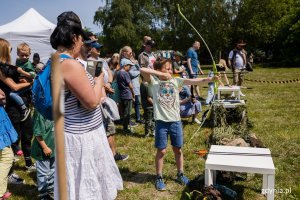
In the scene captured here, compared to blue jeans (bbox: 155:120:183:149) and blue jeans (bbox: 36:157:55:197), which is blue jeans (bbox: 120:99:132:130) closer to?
blue jeans (bbox: 155:120:183:149)

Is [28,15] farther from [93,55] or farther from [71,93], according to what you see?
[71,93]

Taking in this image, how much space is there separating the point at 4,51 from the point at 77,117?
2.11 metres

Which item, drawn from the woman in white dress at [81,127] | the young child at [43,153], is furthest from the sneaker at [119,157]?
the woman in white dress at [81,127]

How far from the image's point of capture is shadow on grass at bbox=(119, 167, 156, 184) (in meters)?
4.34

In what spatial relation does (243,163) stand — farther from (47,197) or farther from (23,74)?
(23,74)

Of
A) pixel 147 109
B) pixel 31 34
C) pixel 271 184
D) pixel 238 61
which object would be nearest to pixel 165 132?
pixel 271 184

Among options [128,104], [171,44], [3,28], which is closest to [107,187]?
[128,104]

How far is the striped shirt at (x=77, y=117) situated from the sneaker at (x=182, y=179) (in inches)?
83.8

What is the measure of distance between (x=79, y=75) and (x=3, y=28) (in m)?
11.9

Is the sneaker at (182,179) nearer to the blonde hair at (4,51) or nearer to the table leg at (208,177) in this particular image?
the table leg at (208,177)

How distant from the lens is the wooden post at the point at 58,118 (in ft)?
3.14

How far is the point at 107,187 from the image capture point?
2.42m

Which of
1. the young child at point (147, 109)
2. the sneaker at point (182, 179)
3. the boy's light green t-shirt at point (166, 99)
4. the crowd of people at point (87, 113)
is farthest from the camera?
the young child at point (147, 109)

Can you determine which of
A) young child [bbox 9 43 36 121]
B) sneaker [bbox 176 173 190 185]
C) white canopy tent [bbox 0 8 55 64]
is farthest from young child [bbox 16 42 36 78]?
white canopy tent [bbox 0 8 55 64]
